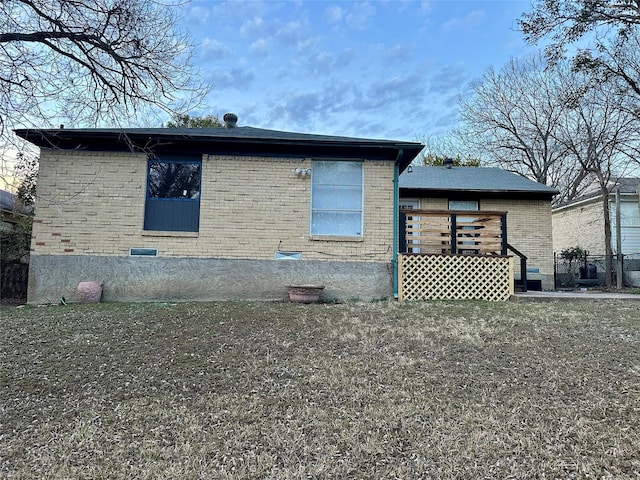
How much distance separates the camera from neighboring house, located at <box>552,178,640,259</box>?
1644cm

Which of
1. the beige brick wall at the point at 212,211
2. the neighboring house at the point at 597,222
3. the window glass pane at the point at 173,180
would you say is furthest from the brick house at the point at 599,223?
the window glass pane at the point at 173,180

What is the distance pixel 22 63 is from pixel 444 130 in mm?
26356

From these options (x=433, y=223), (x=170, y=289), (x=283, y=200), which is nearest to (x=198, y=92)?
(x=283, y=200)

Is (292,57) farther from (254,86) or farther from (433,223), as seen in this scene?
(433,223)

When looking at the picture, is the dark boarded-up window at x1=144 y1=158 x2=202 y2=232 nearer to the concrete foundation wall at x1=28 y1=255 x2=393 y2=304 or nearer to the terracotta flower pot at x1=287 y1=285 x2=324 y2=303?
the concrete foundation wall at x1=28 y1=255 x2=393 y2=304

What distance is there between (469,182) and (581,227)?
7.86 meters

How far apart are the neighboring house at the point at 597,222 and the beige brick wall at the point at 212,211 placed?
11.6 meters

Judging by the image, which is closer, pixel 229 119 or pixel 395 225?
pixel 395 225

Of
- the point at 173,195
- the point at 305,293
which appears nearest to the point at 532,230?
the point at 305,293

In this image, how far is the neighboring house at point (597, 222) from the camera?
16.4 metres

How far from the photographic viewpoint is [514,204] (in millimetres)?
13766

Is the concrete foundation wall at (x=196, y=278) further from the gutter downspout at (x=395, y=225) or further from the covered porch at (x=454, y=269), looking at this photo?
the covered porch at (x=454, y=269)

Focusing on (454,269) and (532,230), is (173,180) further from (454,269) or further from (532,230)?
(532,230)

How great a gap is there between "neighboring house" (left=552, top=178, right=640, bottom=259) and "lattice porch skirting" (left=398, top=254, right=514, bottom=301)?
9.45m
